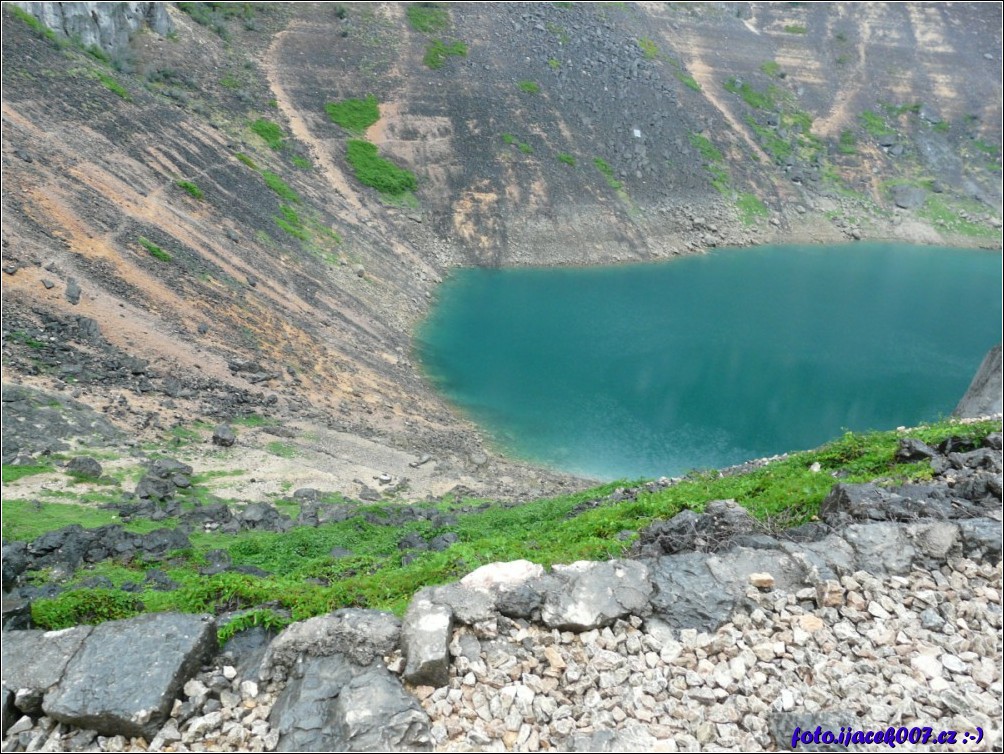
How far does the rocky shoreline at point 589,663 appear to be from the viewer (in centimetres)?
737

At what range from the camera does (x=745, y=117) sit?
73375 millimetres

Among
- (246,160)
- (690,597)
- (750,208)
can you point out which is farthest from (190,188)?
(750,208)

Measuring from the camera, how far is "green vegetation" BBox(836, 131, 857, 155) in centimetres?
7544

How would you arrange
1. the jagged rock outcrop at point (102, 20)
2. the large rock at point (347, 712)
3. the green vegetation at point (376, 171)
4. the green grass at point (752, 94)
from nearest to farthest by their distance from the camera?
the large rock at point (347, 712) < the jagged rock outcrop at point (102, 20) < the green vegetation at point (376, 171) < the green grass at point (752, 94)

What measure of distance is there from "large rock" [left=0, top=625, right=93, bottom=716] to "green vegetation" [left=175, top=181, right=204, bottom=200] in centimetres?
2971

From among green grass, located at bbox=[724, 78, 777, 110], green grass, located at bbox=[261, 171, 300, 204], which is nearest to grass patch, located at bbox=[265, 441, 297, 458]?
green grass, located at bbox=[261, 171, 300, 204]

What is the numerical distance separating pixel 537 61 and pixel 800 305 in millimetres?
31310

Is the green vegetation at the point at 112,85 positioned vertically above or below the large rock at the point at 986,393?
above

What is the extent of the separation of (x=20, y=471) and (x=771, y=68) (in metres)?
84.3

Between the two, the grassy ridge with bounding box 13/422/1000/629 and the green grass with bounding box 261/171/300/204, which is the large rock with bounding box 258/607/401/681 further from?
the green grass with bounding box 261/171/300/204

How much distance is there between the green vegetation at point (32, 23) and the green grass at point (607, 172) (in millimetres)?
37451

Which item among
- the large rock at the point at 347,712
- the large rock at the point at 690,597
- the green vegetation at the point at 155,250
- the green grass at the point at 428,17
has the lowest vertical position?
the green vegetation at the point at 155,250

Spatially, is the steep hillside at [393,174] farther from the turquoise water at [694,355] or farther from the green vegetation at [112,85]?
the turquoise water at [694,355]

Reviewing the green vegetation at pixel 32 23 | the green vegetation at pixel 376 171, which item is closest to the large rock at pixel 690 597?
the green vegetation at pixel 32 23
